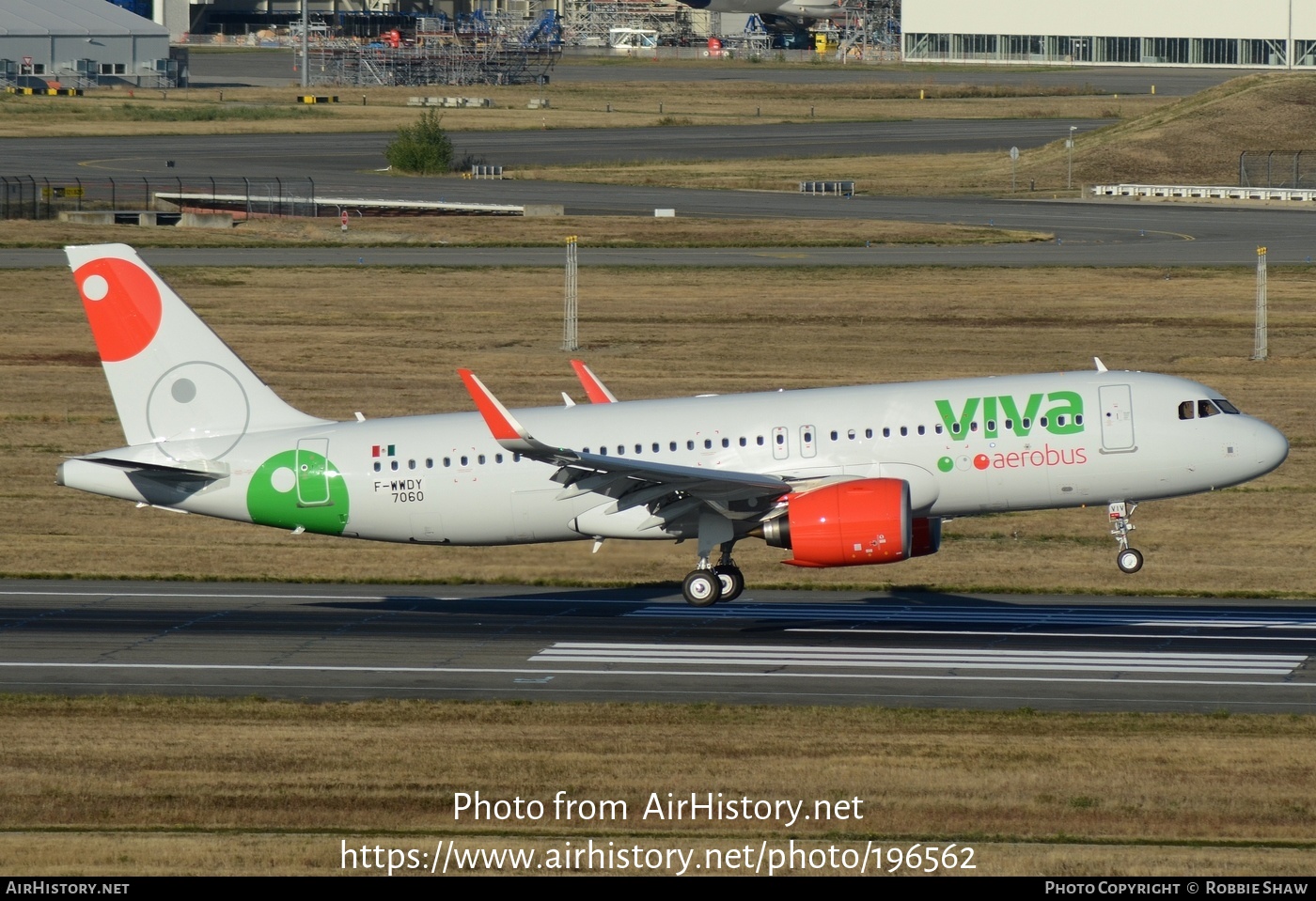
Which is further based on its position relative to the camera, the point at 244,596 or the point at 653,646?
the point at 244,596

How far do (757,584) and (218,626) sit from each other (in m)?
13.8

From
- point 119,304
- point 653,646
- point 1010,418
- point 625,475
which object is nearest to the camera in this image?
point 625,475

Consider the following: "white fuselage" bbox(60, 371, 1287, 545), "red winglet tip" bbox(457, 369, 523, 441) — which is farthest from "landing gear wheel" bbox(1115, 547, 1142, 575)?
"red winglet tip" bbox(457, 369, 523, 441)

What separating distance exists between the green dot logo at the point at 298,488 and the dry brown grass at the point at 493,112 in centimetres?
12763

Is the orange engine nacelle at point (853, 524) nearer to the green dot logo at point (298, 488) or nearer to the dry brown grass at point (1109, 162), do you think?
the green dot logo at point (298, 488)

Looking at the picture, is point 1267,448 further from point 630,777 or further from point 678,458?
point 630,777

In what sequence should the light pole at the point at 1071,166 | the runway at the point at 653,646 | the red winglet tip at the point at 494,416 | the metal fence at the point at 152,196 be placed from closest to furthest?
the runway at the point at 653,646
the red winglet tip at the point at 494,416
the metal fence at the point at 152,196
the light pole at the point at 1071,166

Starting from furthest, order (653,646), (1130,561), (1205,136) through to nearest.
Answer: (1205,136) < (653,646) < (1130,561)

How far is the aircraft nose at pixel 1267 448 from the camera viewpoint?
38844 mm

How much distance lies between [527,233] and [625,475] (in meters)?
68.2

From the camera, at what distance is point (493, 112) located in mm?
184250

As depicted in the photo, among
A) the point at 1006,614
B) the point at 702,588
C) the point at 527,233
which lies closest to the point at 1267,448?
the point at 1006,614

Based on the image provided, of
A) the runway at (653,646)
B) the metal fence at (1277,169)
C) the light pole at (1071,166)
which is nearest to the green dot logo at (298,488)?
the runway at (653,646)

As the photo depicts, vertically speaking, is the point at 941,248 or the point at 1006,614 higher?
the point at 941,248
